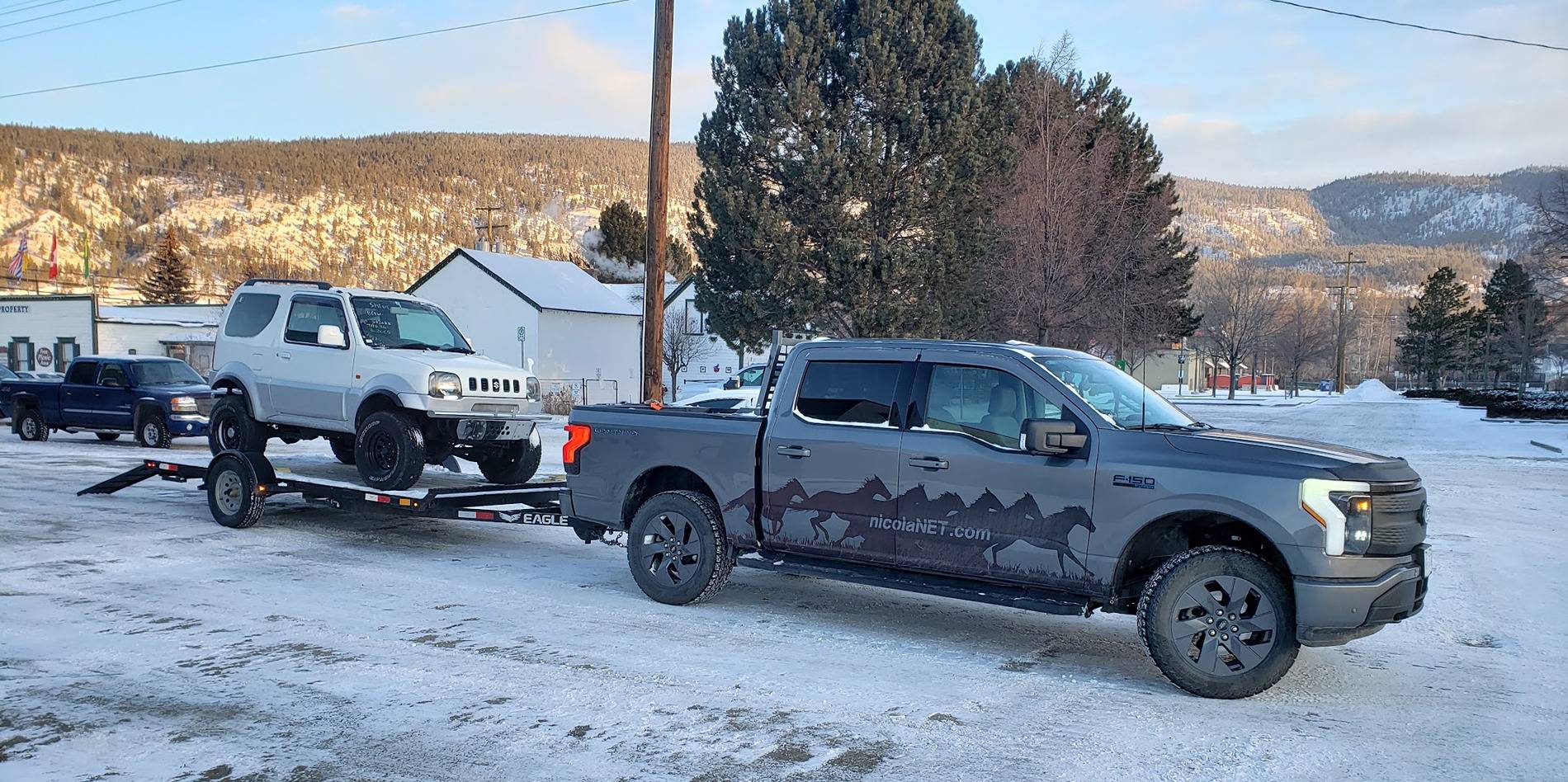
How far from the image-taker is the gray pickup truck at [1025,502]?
18.7 feet

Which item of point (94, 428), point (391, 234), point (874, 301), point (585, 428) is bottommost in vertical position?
point (94, 428)

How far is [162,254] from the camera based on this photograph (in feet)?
314

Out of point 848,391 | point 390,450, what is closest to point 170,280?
point 390,450

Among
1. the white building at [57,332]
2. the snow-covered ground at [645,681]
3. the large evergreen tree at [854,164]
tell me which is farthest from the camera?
the white building at [57,332]

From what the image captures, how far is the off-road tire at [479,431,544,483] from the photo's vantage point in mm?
11539

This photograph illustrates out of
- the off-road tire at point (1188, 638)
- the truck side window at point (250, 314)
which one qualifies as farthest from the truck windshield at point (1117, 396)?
the truck side window at point (250, 314)

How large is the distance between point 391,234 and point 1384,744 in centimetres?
19497

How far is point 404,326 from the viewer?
11.5m

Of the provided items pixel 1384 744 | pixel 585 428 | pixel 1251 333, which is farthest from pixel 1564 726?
pixel 1251 333

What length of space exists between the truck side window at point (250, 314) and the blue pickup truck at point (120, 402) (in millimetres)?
9093

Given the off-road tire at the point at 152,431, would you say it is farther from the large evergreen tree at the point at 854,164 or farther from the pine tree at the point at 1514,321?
the pine tree at the point at 1514,321

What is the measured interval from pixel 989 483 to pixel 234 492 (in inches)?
320

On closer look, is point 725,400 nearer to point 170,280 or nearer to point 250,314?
point 250,314

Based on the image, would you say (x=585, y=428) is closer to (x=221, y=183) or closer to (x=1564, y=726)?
(x=1564, y=726)
